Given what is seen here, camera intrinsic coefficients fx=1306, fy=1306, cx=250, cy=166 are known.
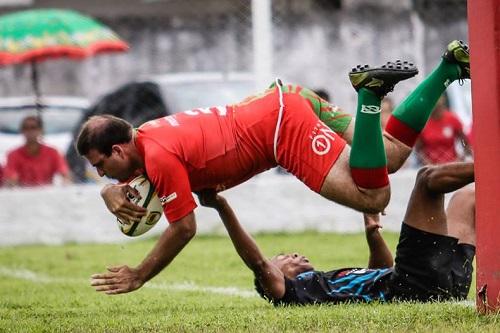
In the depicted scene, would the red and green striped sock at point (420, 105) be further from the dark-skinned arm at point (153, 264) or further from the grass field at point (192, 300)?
the dark-skinned arm at point (153, 264)

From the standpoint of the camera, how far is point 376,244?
8.42m

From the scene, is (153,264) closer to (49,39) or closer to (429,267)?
(429,267)

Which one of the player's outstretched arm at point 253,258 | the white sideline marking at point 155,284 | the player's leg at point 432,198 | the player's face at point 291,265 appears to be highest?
the player's leg at point 432,198

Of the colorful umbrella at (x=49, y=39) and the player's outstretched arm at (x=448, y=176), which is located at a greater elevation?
the player's outstretched arm at (x=448, y=176)

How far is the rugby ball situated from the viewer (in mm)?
7773

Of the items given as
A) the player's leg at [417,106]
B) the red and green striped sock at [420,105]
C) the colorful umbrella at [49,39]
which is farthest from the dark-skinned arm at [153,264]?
the colorful umbrella at [49,39]

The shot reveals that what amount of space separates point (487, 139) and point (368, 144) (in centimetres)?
106

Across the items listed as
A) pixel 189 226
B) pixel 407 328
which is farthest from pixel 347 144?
pixel 407 328

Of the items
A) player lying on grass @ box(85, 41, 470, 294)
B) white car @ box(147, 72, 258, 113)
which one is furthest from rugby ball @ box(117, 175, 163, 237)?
white car @ box(147, 72, 258, 113)

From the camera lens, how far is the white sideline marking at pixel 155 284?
9734mm

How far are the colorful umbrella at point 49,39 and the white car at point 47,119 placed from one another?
6.48 feet

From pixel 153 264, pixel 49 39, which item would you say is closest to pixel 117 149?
pixel 153 264

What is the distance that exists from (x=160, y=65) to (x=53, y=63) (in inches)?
231

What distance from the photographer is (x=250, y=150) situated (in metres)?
7.97
